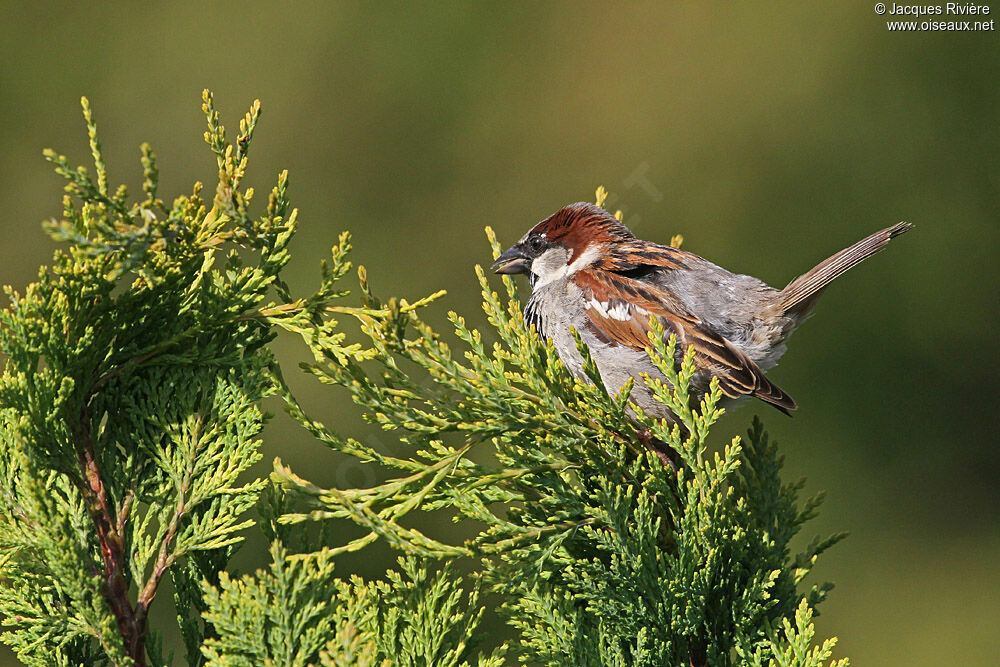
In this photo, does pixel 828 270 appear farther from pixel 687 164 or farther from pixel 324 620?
pixel 687 164

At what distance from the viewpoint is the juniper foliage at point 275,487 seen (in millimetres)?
1199

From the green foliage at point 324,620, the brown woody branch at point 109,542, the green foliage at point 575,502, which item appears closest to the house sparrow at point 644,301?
the green foliage at point 575,502

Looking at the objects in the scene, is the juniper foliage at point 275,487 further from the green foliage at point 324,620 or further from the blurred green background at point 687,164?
the blurred green background at point 687,164

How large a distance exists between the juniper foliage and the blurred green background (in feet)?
7.35

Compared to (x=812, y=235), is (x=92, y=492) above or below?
below

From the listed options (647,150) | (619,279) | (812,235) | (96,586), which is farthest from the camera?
(647,150)

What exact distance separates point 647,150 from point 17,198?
3067mm

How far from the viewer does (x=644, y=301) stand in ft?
7.09

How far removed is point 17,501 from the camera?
4.10ft

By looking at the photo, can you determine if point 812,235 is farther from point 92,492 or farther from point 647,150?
point 92,492

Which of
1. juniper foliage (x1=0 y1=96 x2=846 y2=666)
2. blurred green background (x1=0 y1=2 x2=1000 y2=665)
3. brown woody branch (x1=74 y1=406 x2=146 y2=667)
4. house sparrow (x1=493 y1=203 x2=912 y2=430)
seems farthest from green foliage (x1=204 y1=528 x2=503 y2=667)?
blurred green background (x1=0 y1=2 x2=1000 y2=665)

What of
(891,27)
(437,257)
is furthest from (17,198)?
(891,27)

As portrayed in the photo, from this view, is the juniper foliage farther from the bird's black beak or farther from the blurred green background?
the blurred green background

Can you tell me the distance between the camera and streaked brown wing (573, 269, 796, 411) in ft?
6.44
